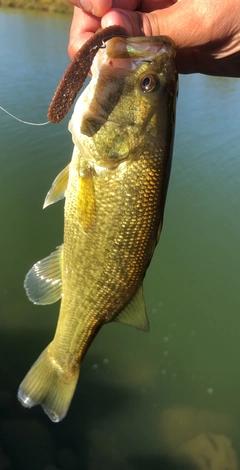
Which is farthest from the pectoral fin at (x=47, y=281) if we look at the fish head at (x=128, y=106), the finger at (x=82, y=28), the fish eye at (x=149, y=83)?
the finger at (x=82, y=28)

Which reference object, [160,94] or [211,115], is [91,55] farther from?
[211,115]

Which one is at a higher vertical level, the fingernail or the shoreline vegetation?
the fingernail

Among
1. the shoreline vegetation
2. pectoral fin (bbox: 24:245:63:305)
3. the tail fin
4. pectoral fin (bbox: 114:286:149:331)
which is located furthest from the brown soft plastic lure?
the shoreline vegetation

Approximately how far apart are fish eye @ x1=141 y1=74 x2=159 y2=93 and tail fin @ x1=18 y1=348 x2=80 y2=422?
1366mm

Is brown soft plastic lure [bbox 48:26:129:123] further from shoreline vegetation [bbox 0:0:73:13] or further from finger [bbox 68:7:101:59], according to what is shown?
shoreline vegetation [bbox 0:0:73:13]

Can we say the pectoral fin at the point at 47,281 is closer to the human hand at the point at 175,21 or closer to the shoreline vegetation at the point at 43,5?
the human hand at the point at 175,21

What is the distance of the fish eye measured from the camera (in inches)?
60.7

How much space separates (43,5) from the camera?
2138 cm

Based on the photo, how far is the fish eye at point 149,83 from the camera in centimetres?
154

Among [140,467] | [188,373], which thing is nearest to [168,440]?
[140,467]

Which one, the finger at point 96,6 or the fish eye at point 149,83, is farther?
the finger at point 96,6

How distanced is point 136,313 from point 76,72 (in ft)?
3.54

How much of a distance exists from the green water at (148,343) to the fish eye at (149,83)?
10.4 feet

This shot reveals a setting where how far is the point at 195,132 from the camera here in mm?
9234
